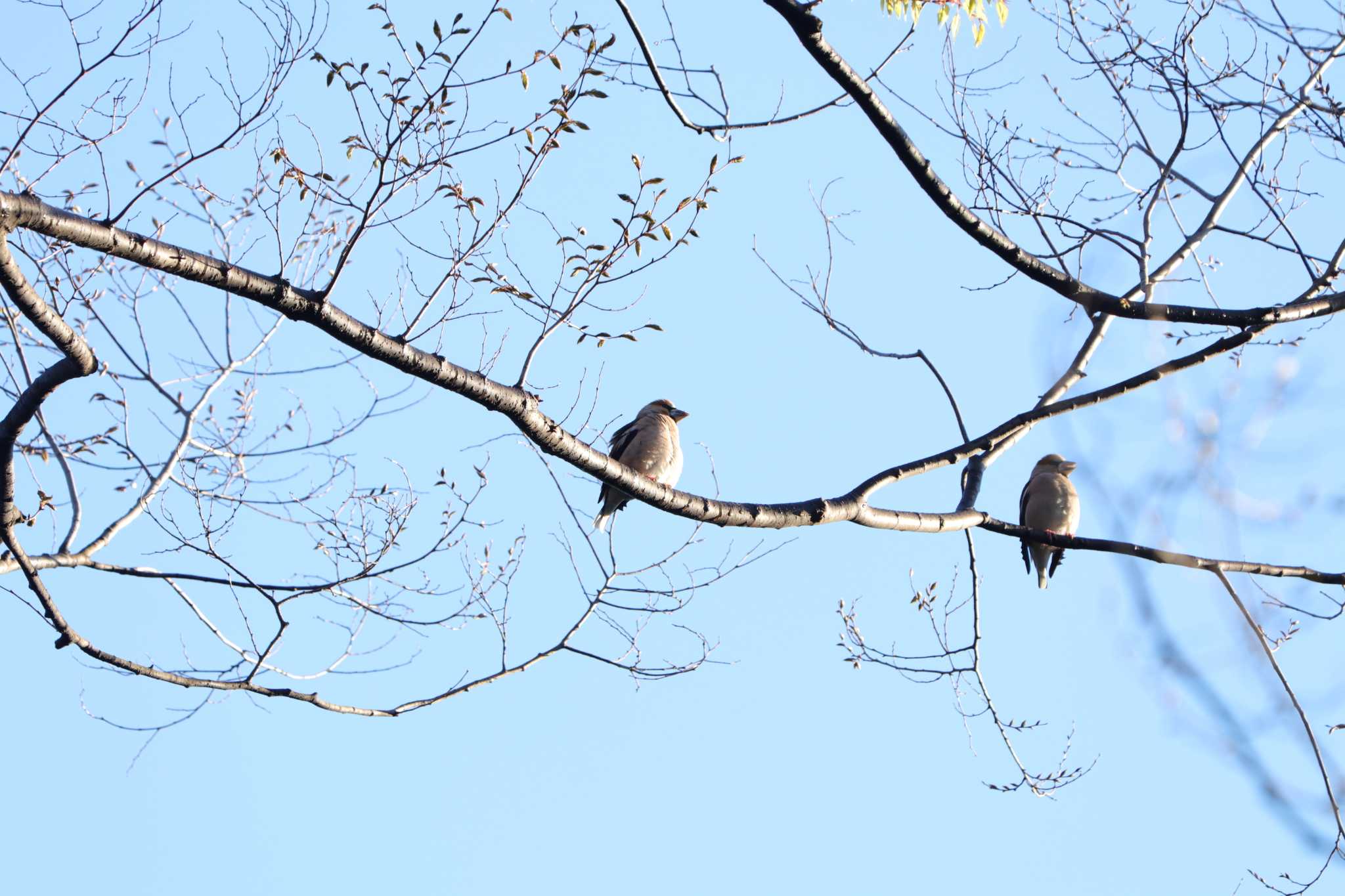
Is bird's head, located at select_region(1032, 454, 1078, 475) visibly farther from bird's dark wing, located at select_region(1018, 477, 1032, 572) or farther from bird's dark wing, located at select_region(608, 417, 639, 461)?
bird's dark wing, located at select_region(608, 417, 639, 461)

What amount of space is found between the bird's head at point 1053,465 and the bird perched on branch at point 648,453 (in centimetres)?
354

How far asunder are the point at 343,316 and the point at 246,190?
4839mm

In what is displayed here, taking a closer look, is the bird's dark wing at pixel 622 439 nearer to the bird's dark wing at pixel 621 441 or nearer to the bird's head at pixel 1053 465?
the bird's dark wing at pixel 621 441

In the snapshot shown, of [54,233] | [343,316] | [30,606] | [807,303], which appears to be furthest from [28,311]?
[807,303]

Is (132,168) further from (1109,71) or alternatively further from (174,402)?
(1109,71)

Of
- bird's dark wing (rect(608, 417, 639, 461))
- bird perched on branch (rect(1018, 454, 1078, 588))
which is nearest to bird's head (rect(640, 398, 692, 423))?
bird's dark wing (rect(608, 417, 639, 461))

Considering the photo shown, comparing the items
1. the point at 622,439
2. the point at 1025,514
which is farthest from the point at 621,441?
the point at 1025,514

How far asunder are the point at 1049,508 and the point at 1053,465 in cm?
69

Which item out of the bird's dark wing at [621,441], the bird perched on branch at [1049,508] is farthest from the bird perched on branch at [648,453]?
the bird perched on branch at [1049,508]

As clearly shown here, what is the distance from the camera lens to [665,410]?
9734 mm

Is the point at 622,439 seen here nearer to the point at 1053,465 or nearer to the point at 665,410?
the point at 665,410

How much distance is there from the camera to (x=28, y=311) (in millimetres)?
3393

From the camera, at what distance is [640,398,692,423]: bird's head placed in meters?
9.63

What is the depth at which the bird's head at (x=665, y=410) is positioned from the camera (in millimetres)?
9633
